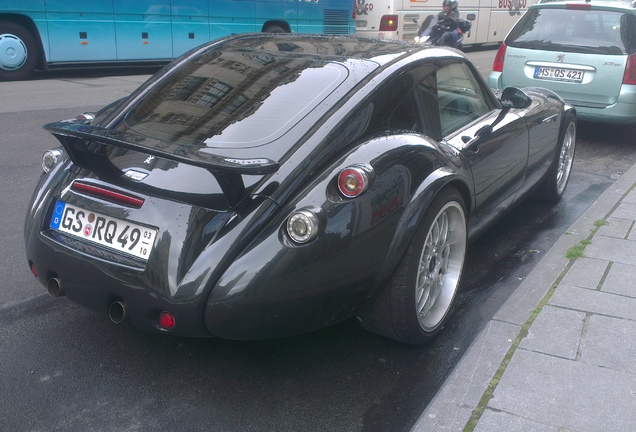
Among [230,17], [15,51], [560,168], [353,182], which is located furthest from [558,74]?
[15,51]

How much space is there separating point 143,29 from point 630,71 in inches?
358

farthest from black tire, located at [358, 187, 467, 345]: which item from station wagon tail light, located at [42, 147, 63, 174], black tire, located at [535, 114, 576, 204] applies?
black tire, located at [535, 114, 576, 204]

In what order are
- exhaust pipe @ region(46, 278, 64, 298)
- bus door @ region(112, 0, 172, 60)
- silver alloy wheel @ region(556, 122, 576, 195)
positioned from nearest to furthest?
exhaust pipe @ region(46, 278, 64, 298)
silver alloy wheel @ region(556, 122, 576, 195)
bus door @ region(112, 0, 172, 60)

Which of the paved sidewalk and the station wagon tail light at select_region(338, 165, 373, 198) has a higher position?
the station wagon tail light at select_region(338, 165, 373, 198)

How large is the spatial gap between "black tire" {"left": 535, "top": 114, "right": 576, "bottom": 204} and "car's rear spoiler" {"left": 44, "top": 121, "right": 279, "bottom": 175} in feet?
11.6

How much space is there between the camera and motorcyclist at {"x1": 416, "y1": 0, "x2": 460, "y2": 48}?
1200cm

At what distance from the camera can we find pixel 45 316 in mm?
3889

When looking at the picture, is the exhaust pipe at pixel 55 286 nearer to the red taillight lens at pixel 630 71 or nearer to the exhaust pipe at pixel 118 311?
the exhaust pipe at pixel 118 311

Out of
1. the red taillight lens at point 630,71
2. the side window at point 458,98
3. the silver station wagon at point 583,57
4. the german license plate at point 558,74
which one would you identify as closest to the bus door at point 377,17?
the silver station wagon at point 583,57

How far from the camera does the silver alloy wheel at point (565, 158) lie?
6.21 metres

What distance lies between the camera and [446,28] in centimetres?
1205

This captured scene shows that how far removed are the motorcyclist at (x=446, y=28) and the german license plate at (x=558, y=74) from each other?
3.72 m

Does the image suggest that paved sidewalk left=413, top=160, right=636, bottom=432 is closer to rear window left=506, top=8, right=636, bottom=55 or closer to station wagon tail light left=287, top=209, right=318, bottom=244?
station wagon tail light left=287, top=209, right=318, bottom=244

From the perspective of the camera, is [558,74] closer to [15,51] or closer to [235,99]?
[235,99]
